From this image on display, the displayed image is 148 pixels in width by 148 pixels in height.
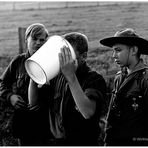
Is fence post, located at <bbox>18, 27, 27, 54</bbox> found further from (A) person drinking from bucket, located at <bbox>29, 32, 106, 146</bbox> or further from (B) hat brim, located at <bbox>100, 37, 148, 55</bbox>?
(A) person drinking from bucket, located at <bbox>29, 32, 106, 146</bbox>

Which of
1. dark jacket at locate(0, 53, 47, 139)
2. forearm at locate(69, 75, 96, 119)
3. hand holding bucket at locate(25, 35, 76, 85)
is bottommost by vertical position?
dark jacket at locate(0, 53, 47, 139)

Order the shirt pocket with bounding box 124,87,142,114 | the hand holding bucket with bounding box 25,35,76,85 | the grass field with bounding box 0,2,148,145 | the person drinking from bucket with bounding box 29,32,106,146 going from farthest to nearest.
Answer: the grass field with bounding box 0,2,148,145
the shirt pocket with bounding box 124,87,142,114
the person drinking from bucket with bounding box 29,32,106,146
the hand holding bucket with bounding box 25,35,76,85

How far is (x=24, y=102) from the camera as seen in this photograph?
8.05ft

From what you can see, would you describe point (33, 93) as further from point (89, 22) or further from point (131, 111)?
point (89, 22)

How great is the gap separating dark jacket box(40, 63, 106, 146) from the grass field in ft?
8.68

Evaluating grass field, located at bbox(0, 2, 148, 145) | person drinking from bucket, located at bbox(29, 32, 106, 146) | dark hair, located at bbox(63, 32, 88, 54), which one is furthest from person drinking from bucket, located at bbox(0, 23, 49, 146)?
grass field, located at bbox(0, 2, 148, 145)

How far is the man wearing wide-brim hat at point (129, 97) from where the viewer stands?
2287 millimetres

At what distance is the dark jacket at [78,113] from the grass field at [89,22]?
265 cm

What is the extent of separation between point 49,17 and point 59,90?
3901 mm

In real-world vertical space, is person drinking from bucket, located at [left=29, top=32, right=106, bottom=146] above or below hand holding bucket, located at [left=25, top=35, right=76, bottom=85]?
below

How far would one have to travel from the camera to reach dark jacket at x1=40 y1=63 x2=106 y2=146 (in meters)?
2.12

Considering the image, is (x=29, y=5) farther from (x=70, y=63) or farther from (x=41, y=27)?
(x=70, y=63)

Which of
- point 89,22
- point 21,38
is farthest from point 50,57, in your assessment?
point 89,22

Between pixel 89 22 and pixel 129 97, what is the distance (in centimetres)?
382
